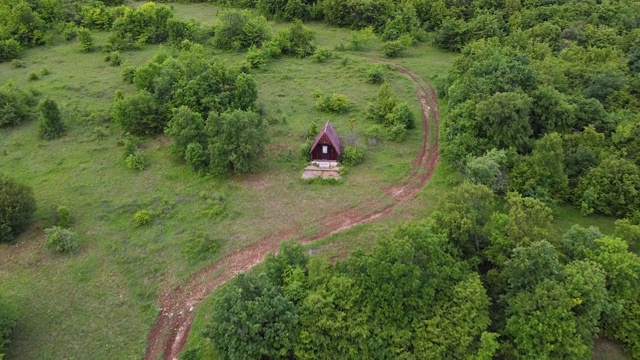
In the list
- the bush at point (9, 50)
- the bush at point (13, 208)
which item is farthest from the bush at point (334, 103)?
the bush at point (9, 50)

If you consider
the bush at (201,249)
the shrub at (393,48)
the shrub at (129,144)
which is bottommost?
the bush at (201,249)

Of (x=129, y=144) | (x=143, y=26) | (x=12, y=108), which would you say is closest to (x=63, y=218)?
(x=129, y=144)

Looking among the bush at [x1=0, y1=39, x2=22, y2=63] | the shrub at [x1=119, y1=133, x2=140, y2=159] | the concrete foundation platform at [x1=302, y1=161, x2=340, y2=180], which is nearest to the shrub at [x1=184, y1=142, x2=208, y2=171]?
the shrub at [x1=119, y1=133, x2=140, y2=159]

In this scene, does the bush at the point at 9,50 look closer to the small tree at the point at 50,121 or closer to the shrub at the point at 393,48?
the small tree at the point at 50,121

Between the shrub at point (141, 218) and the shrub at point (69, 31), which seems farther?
the shrub at point (69, 31)

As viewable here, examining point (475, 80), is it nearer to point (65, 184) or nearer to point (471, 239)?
point (471, 239)

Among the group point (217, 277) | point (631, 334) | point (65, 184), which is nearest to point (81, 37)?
point (65, 184)
